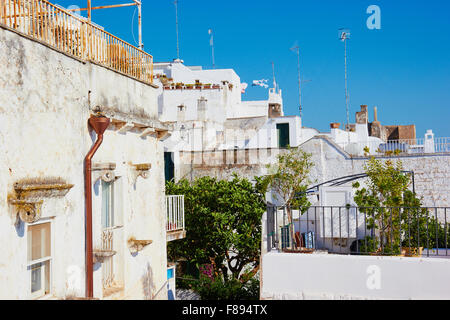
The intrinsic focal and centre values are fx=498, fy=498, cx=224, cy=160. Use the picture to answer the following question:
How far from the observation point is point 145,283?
1065cm

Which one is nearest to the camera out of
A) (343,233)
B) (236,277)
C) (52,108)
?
(52,108)

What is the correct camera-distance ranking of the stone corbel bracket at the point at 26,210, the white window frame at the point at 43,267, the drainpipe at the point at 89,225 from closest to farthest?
the stone corbel bracket at the point at 26,210
the white window frame at the point at 43,267
the drainpipe at the point at 89,225

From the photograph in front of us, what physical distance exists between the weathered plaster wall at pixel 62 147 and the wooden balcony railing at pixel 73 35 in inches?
11.0

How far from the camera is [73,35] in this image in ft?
28.4

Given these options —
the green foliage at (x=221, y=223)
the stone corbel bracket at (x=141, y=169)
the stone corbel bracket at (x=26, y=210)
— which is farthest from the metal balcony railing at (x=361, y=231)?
the stone corbel bracket at (x=26, y=210)

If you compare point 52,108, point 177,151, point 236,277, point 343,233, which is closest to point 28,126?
point 52,108

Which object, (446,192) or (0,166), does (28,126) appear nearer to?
(0,166)

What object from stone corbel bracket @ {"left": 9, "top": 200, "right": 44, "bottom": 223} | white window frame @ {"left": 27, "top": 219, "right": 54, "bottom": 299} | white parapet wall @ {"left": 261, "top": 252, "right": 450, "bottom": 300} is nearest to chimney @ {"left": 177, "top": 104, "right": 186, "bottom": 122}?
white parapet wall @ {"left": 261, "top": 252, "right": 450, "bottom": 300}

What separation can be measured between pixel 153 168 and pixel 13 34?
17.4 feet

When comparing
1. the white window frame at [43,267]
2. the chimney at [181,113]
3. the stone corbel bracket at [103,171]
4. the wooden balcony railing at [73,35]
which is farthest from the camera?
the chimney at [181,113]

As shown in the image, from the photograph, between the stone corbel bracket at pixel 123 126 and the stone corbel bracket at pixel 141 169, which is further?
the stone corbel bracket at pixel 141 169

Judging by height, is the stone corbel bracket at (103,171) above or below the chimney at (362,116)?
below

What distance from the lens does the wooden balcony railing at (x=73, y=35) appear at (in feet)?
23.5

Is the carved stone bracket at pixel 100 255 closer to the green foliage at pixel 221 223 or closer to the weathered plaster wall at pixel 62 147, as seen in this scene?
the weathered plaster wall at pixel 62 147
